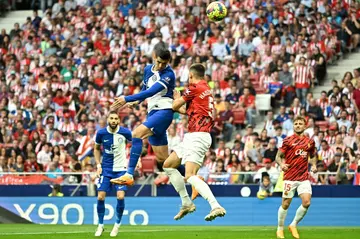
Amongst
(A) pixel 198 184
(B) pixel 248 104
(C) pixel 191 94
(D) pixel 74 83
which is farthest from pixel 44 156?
(A) pixel 198 184

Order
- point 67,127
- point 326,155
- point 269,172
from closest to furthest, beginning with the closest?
point 269,172 < point 326,155 < point 67,127

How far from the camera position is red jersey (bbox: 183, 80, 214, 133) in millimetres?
17344

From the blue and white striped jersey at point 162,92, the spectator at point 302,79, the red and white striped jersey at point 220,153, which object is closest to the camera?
the blue and white striped jersey at point 162,92

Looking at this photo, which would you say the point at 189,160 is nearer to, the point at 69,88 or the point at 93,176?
the point at 93,176

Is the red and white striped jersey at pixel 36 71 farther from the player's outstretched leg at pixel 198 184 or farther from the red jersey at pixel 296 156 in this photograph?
the player's outstretched leg at pixel 198 184

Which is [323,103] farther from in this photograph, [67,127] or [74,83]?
[74,83]

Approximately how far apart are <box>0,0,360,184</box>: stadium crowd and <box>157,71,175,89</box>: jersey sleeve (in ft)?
29.5

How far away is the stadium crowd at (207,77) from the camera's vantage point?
2938 cm

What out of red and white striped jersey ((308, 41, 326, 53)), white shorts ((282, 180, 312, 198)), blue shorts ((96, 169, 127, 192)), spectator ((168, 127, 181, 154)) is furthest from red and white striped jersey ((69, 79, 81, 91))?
white shorts ((282, 180, 312, 198))

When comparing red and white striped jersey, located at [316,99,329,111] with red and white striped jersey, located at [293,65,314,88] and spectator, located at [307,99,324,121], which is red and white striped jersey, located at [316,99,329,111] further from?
red and white striped jersey, located at [293,65,314,88]

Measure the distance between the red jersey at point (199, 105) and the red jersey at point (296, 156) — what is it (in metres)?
2.69

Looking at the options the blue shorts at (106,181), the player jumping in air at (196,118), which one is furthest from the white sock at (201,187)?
the blue shorts at (106,181)

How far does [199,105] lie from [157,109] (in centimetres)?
114

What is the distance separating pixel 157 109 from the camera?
18.2 metres
